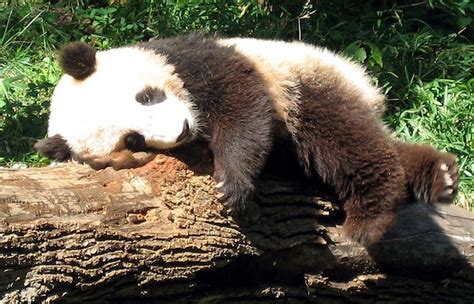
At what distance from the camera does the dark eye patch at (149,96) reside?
396cm

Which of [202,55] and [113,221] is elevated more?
[202,55]

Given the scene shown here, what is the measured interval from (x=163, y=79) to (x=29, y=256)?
1269 millimetres

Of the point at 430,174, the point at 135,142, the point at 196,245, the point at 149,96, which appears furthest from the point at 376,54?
the point at 196,245

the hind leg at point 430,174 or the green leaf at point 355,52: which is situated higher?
the green leaf at point 355,52

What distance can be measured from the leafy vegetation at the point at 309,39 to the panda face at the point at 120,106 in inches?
58.2

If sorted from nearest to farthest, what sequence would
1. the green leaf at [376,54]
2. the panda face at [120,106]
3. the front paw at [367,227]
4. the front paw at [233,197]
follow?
the front paw at [233,197] → the panda face at [120,106] → the front paw at [367,227] → the green leaf at [376,54]

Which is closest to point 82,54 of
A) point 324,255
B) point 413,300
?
point 324,255

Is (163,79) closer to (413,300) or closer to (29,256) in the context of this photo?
(29,256)

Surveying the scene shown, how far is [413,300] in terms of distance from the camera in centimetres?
414

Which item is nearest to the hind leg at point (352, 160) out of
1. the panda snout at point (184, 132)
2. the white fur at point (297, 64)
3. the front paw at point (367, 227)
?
the front paw at point (367, 227)

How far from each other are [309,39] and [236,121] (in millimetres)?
2706

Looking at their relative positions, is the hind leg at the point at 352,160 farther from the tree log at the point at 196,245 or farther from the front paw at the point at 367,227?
the tree log at the point at 196,245

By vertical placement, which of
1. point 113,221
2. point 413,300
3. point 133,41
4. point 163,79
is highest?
point 133,41

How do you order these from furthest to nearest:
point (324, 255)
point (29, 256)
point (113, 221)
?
point (324, 255) → point (113, 221) → point (29, 256)
